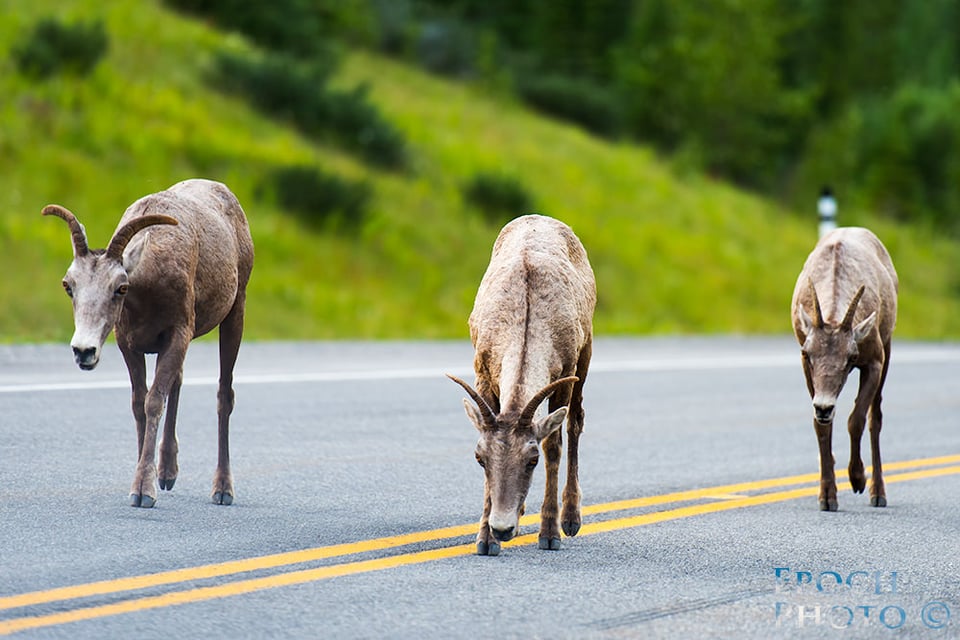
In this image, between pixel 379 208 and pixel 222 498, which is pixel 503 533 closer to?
pixel 222 498

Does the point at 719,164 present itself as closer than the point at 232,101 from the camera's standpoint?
No

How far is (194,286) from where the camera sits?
847cm

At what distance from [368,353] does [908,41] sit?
60.4 metres

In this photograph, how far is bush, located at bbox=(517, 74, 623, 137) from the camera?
149ft

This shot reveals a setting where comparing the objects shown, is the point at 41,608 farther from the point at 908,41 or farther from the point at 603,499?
the point at 908,41

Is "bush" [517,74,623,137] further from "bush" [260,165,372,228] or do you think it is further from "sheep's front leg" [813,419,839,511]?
"sheep's front leg" [813,419,839,511]

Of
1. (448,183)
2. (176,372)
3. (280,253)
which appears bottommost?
(176,372)

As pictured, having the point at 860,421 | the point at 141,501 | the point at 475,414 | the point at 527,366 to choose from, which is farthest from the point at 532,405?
the point at 860,421

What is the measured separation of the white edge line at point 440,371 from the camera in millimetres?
12945

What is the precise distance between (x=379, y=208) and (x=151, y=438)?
64.1 feet

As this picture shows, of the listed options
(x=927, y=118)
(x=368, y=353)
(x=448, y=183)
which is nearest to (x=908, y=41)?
(x=927, y=118)

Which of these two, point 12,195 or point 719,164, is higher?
point 719,164

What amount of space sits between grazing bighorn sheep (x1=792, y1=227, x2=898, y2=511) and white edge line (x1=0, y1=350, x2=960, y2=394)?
624 cm

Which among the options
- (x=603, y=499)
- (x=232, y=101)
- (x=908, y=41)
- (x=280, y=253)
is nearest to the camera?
(x=603, y=499)
